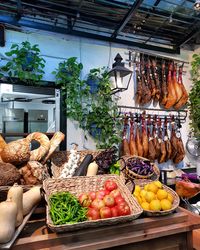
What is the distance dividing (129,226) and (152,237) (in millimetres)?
121

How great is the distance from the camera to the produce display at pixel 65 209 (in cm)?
91

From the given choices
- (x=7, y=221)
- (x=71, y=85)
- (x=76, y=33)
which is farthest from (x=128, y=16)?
(x=7, y=221)

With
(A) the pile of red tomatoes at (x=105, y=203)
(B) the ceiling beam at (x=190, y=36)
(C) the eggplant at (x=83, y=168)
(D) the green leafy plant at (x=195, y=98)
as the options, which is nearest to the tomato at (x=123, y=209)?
(A) the pile of red tomatoes at (x=105, y=203)

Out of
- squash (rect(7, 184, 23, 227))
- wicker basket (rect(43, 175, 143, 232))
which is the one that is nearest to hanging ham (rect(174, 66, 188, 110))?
wicker basket (rect(43, 175, 143, 232))

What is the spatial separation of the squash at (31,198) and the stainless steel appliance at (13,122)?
53.3 inches

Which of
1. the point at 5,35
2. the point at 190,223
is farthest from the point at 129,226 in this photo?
the point at 5,35

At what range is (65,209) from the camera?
3.12ft

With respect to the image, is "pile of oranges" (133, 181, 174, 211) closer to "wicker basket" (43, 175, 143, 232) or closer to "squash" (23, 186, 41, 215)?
"wicker basket" (43, 175, 143, 232)

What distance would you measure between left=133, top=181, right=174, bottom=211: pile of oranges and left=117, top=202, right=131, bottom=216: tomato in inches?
5.8

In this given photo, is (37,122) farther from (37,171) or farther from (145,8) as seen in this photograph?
(145,8)

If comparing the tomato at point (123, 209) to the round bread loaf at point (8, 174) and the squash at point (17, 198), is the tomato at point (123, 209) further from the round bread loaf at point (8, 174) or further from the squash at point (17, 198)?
the round bread loaf at point (8, 174)

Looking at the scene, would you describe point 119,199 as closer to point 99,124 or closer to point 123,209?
point 123,209

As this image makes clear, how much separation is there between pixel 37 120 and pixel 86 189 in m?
1.44

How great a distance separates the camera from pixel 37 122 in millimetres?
2377
